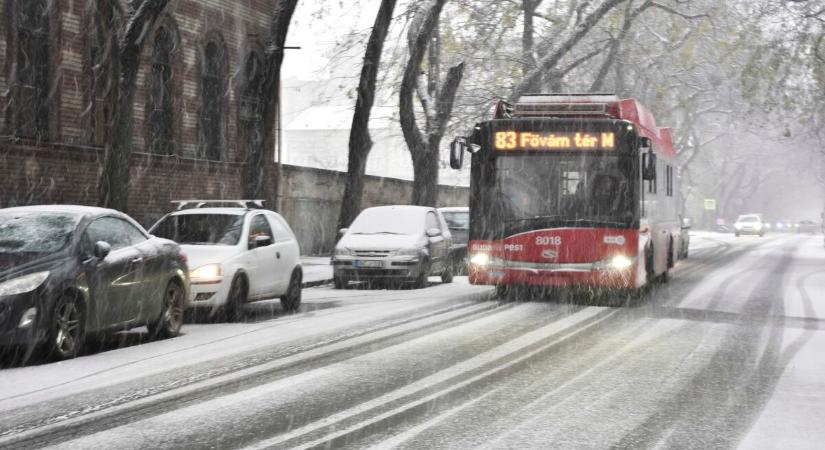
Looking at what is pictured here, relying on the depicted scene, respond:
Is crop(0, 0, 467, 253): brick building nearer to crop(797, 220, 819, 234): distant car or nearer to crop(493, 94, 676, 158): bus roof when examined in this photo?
crop(493, 94, 676, 158): bus roof

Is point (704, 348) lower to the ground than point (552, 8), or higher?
lower

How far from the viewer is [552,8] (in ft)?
120

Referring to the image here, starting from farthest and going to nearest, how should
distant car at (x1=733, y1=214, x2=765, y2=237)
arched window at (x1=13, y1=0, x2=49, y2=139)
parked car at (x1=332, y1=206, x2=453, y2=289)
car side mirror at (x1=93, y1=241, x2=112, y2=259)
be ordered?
distant car at (x1=733, y1=214, x2=765, y2=237) → arched window at (x1=13, y1=0, x2=49, y2=139) → parked car at (x1=332, y1=206, x2=453, y2=289) → car side mirror at (x1=93, y1=241, x2=112, y2=259)

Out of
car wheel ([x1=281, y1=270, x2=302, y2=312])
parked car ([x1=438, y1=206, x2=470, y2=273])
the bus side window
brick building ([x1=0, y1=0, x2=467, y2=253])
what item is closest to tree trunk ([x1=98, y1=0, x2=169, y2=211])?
brick building ([x1=0, y1=0, x2=467, y2=253])

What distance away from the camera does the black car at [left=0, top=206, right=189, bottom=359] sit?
9875mm

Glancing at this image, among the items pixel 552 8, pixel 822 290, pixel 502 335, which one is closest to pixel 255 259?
pixel 502 335

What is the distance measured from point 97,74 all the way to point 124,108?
6.41 meters

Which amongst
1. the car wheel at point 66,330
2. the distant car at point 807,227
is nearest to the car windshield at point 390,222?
the car wheel at point 66,330

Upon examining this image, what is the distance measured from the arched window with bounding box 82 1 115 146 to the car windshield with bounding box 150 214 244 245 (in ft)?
24.2

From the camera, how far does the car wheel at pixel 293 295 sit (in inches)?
628

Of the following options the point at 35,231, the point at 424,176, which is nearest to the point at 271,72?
the point at 424,176

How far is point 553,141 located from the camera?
17.0m

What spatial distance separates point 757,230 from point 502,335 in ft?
211

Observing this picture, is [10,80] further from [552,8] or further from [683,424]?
[552,8]
